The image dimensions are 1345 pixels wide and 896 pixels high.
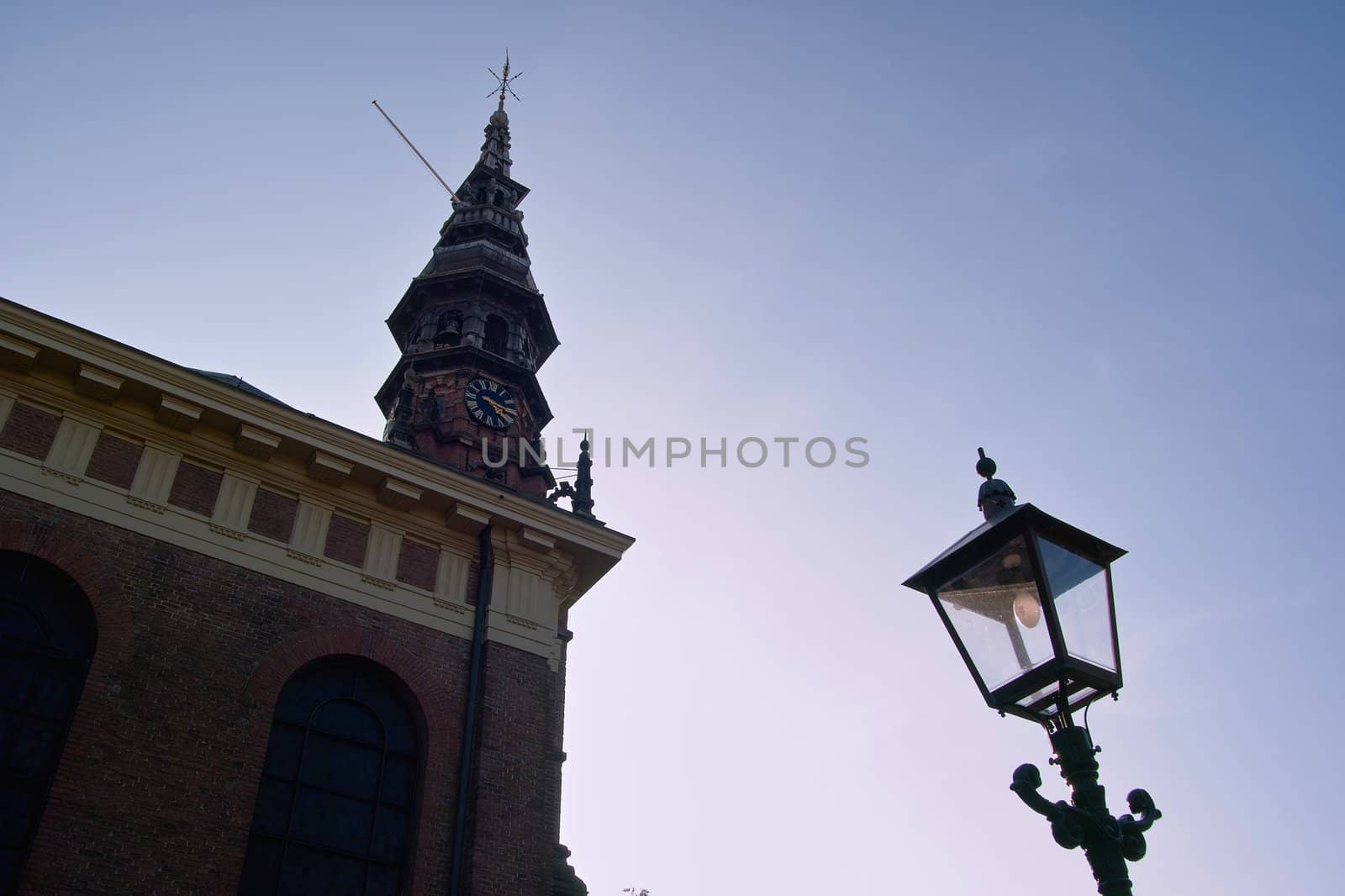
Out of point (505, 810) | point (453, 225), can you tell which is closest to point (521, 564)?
point (505, 810)

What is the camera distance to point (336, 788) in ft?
38.1

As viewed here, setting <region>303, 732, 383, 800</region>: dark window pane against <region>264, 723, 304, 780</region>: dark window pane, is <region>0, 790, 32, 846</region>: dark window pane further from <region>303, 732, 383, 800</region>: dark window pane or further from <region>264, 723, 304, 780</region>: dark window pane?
<region>303, 732, 383, 800</region>: dark window pane

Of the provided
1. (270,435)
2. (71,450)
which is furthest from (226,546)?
(71,450)

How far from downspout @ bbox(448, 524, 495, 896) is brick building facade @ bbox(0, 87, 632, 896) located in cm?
3

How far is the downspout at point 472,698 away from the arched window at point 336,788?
22.7 inches

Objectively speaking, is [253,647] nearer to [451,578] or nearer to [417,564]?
[417,564]

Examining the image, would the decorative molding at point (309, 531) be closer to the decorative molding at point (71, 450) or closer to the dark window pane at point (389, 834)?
the decorative molding at point (71, 450)

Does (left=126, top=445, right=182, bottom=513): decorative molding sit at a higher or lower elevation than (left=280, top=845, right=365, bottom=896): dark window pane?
higher

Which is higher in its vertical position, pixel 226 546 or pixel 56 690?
pixel 226 546

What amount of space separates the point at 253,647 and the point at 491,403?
11485 millimetres

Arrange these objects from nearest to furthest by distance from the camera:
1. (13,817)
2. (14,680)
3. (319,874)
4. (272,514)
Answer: (13,817)
(14,680)
(319,874)
(272,514)

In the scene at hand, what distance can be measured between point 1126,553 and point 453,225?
1009 inches

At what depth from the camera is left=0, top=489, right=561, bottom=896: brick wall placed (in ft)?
32.2

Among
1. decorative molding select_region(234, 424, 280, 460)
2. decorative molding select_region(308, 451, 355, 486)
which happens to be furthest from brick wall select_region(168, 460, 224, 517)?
decorative molding select_region(308, 451, 355, 486)
